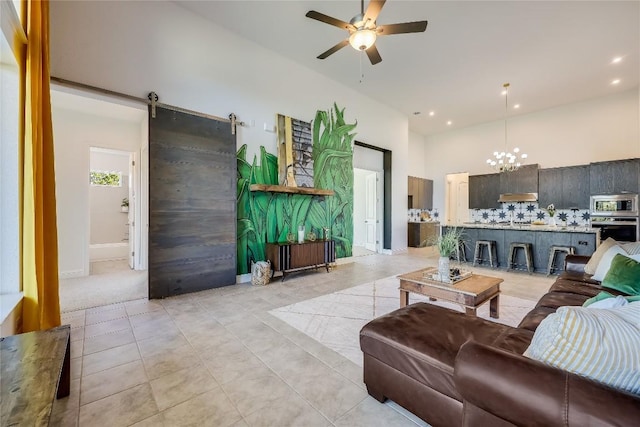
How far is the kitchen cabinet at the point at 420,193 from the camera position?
9.41 m

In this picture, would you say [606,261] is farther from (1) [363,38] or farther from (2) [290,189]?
(2) [290,189]

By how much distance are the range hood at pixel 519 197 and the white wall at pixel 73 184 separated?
9.83 meters

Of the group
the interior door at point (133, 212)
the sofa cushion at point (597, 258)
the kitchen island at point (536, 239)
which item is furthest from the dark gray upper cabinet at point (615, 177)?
the interior door at point (133, 212)

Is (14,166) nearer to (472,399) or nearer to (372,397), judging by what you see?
(372,397)

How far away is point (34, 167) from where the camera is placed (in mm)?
2260

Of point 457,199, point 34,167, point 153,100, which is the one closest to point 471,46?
point 153,100

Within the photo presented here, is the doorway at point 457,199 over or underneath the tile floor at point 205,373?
over

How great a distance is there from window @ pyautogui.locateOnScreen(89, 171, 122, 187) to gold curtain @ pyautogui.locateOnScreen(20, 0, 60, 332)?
20.1 ft

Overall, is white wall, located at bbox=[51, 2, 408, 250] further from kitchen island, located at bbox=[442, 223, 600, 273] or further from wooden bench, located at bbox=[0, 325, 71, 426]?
kitchen island, located at bbox=[442, 223, 600, 273]

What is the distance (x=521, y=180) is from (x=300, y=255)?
6.76 metres

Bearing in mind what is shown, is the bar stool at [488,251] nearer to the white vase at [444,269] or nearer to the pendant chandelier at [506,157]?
the pendant chandelier at [506,157]

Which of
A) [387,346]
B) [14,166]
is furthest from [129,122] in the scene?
[387,346]

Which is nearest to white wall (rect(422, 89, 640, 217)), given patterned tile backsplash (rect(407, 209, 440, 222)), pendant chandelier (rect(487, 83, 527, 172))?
pendant chandelier (rect(487, 83, 527, 172))

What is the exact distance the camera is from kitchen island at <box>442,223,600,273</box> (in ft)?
16.3
